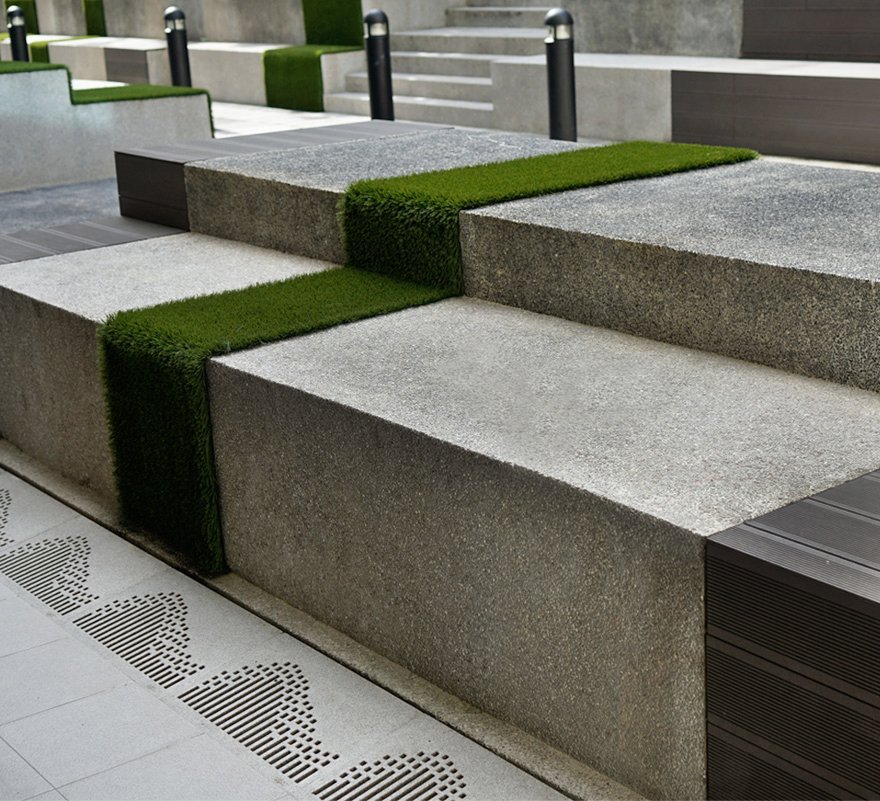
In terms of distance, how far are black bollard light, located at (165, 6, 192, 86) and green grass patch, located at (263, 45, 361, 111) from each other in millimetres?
1207

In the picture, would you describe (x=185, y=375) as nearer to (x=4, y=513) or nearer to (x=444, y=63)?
(x=4, y=513)

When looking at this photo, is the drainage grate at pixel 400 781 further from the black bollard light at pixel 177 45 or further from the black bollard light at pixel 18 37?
the black bollard light at pixel 18 37

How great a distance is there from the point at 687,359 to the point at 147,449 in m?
1.53

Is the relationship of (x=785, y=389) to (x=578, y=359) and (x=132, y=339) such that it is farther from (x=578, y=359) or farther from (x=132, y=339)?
(x=132, y=339)

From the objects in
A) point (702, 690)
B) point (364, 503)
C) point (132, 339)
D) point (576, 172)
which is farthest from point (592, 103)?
point (702, 690)

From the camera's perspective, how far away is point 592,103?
922 cm

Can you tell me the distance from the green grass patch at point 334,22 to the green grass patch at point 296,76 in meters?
0.15

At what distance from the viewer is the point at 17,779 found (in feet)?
8.82

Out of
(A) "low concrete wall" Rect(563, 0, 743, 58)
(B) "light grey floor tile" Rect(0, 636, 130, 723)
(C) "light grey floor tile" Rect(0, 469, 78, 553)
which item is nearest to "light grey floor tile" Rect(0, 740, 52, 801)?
(B) "light grey floor tile" Rect(0, 636, 130, 723)

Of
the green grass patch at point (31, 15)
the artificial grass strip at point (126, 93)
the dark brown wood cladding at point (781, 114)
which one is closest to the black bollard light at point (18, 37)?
the artificial grass strip at point (126, 93)

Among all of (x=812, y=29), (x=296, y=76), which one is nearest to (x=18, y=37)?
(x=296, y=76)

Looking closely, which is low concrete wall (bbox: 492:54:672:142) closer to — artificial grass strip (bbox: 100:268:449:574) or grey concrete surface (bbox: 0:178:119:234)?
grey concrete surface (bbox: 0:178:119:234)

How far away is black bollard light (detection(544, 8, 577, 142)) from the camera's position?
288 inches

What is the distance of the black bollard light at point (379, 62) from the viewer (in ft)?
29.6
